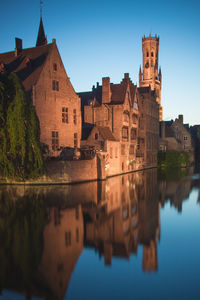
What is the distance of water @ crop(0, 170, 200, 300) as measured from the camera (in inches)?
322

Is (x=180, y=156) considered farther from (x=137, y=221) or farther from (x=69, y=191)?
(x=137, y=221)

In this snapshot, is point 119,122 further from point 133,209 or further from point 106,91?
point 133,209

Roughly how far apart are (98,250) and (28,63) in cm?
3056

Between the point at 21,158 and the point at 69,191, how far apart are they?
5.81 metres

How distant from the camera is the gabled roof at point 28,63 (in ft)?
113

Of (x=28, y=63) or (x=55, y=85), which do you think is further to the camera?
(x=28, y=63)

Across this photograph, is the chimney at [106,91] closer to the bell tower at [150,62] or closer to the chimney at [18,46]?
the chimney at [18,46]

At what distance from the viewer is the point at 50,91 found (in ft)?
113

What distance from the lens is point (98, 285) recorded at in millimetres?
8438

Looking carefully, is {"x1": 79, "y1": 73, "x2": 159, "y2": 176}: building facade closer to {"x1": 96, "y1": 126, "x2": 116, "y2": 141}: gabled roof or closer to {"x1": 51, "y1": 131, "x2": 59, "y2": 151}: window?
{"x1": 96, "y1": 126, "x2": 116, "y2": 141}: gabled roof

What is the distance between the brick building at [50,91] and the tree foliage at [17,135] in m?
6.17

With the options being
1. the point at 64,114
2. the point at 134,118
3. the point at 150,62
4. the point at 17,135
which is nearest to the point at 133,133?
the point at 134,118

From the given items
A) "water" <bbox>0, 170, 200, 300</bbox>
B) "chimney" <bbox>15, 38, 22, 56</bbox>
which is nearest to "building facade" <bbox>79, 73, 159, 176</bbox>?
"chimney" <bbox>15, 38, 22, 56</bbox>

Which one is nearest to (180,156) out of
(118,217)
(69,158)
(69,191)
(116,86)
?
(116,86)
